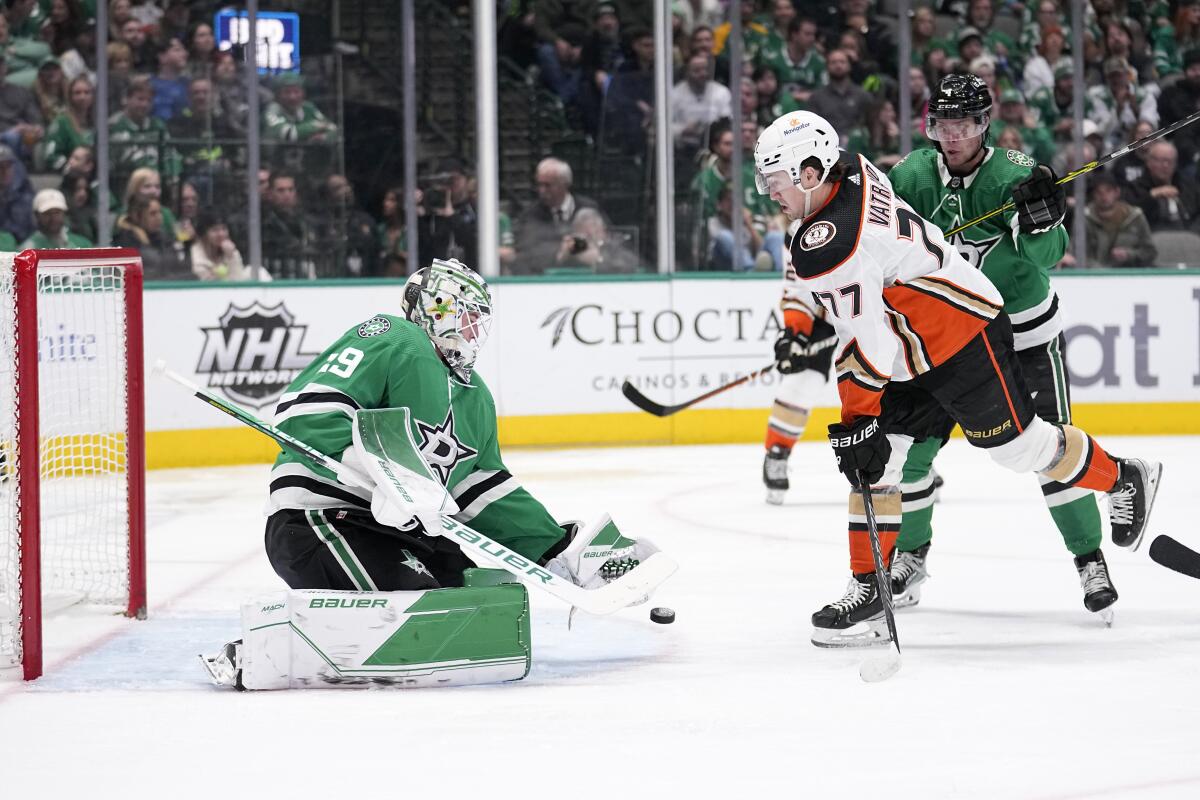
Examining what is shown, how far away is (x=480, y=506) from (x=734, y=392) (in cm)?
444

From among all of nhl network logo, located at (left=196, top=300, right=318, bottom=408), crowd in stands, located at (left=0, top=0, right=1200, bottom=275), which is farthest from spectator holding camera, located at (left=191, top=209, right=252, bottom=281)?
nhl network logo, located at (left=196, top=300, right=318, bottom=408)

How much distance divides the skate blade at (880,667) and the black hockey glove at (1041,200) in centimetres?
106

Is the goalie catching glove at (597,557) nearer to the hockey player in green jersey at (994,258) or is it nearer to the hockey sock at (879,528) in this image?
the hockey sock at (879,528)

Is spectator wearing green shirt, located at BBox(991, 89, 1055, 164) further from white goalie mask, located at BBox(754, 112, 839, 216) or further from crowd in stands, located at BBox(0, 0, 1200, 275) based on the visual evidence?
white goalie mask, located at BBox(754, 112, 839, 216)

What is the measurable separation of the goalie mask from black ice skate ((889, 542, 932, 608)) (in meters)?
1.14

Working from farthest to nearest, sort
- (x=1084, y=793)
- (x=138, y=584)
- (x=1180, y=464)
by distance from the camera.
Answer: (x=1180, y=464)
(x=138, y=584)
(x=1084, y=793)

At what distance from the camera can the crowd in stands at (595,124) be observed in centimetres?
682

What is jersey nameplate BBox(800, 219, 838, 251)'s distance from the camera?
2.69m

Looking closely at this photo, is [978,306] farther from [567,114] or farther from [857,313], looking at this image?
[567,114]

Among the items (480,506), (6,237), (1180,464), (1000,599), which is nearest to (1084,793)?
(480,506)

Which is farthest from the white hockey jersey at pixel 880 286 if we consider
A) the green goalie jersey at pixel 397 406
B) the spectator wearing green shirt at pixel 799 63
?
the spectator wearing green shirt at pixel 799 63

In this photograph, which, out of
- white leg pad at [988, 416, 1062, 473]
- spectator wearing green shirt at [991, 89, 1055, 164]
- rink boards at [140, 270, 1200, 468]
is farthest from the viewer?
spectator wearing green shirt at [991, 89, 1055, 164]

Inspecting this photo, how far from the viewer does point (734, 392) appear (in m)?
7.22

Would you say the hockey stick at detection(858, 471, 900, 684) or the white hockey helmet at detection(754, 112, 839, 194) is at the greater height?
the white hockey helmet at detection(754, 112, 839, 194)
